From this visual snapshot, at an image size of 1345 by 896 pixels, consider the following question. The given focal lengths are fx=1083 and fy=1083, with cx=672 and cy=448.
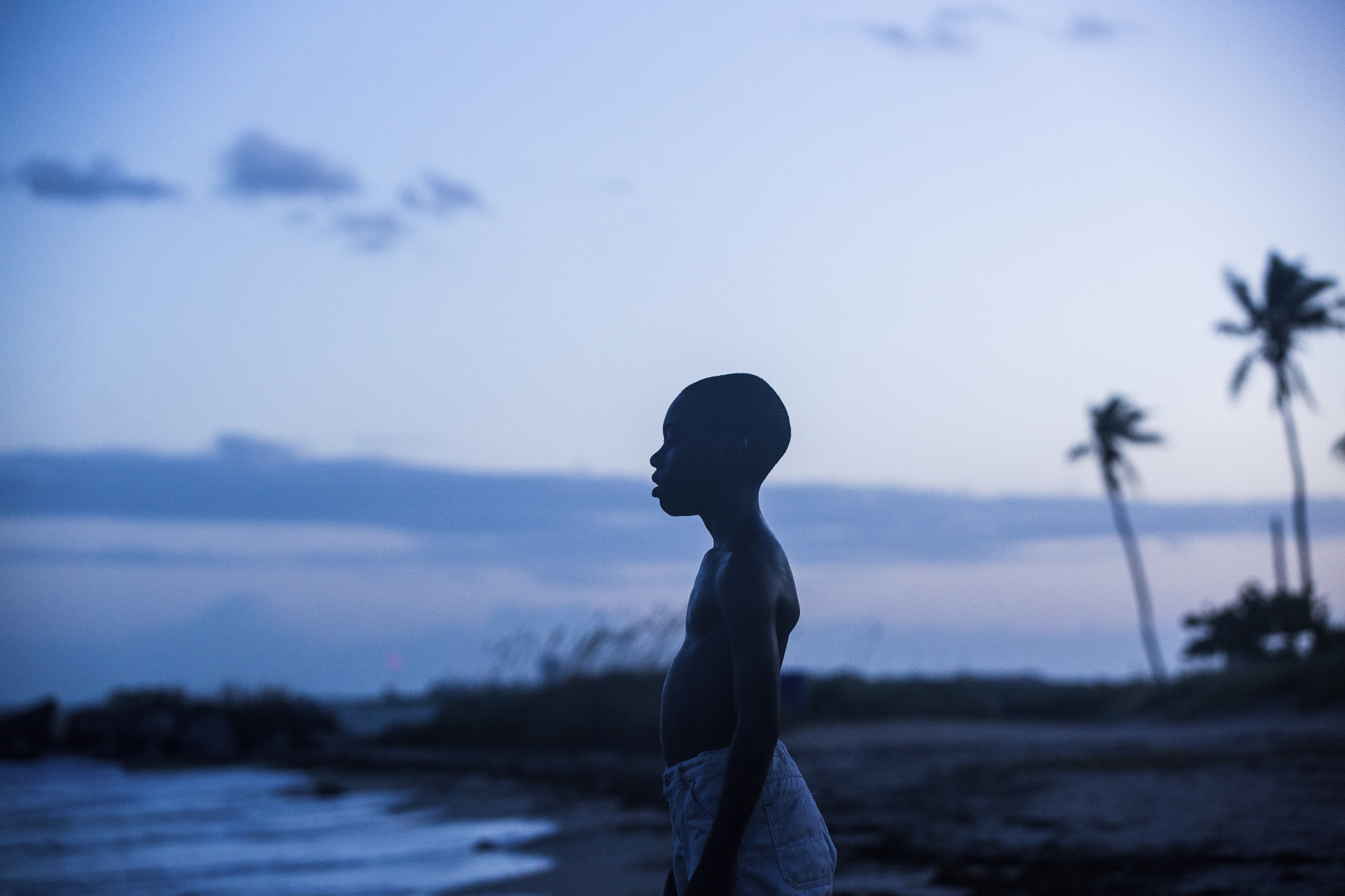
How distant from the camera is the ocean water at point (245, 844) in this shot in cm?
716

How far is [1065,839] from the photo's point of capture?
656 centimetres

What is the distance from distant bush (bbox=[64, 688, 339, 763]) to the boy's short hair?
61.7 ft

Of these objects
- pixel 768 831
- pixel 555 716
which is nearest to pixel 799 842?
pixel 768 831

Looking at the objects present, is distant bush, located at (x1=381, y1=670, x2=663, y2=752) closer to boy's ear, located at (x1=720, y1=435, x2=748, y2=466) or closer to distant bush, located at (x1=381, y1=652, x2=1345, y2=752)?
distant bush, located at (x1=381, y1=652, x2=1345, y2=752)

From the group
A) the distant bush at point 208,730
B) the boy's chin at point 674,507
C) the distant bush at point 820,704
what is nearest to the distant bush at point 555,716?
the distant bush at point 820,704

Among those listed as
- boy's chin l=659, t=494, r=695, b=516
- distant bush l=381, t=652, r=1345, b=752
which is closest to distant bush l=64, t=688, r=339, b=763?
distant bush l=381, t=652, r=1345, b=752

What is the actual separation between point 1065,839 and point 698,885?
5.45 metres

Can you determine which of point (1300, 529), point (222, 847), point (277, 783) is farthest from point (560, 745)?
point (1300, 529)

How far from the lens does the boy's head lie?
2240mm

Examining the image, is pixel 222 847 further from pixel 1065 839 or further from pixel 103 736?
pixel 103 736

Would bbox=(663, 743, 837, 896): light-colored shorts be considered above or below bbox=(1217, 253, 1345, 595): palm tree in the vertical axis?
below

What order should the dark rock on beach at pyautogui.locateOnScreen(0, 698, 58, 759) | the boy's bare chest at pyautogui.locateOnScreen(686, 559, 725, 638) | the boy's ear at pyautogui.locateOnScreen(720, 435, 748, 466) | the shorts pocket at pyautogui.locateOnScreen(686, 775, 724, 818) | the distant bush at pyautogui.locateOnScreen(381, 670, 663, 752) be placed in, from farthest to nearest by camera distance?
the dark rock on beach at pyautogui.locateOnScreen(0, 698, 58, 759), the distant bush at pyautogui.locateOnScreen(381, 670, 663, 752), the boy's ear at pyautogui.locateOnScreen(720, 435, 748, 466), the boy's bare chest at pyautogui.locateOnScreen(686, 559, 725, 638), the shorts pocket at pyautogui.locateOnScreen(686, 775, 724, 818)

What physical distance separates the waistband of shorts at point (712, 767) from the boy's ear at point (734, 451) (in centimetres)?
57

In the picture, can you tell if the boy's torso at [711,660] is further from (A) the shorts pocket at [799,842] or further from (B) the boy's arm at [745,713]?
(A) the shorts pocket at [799,842]
